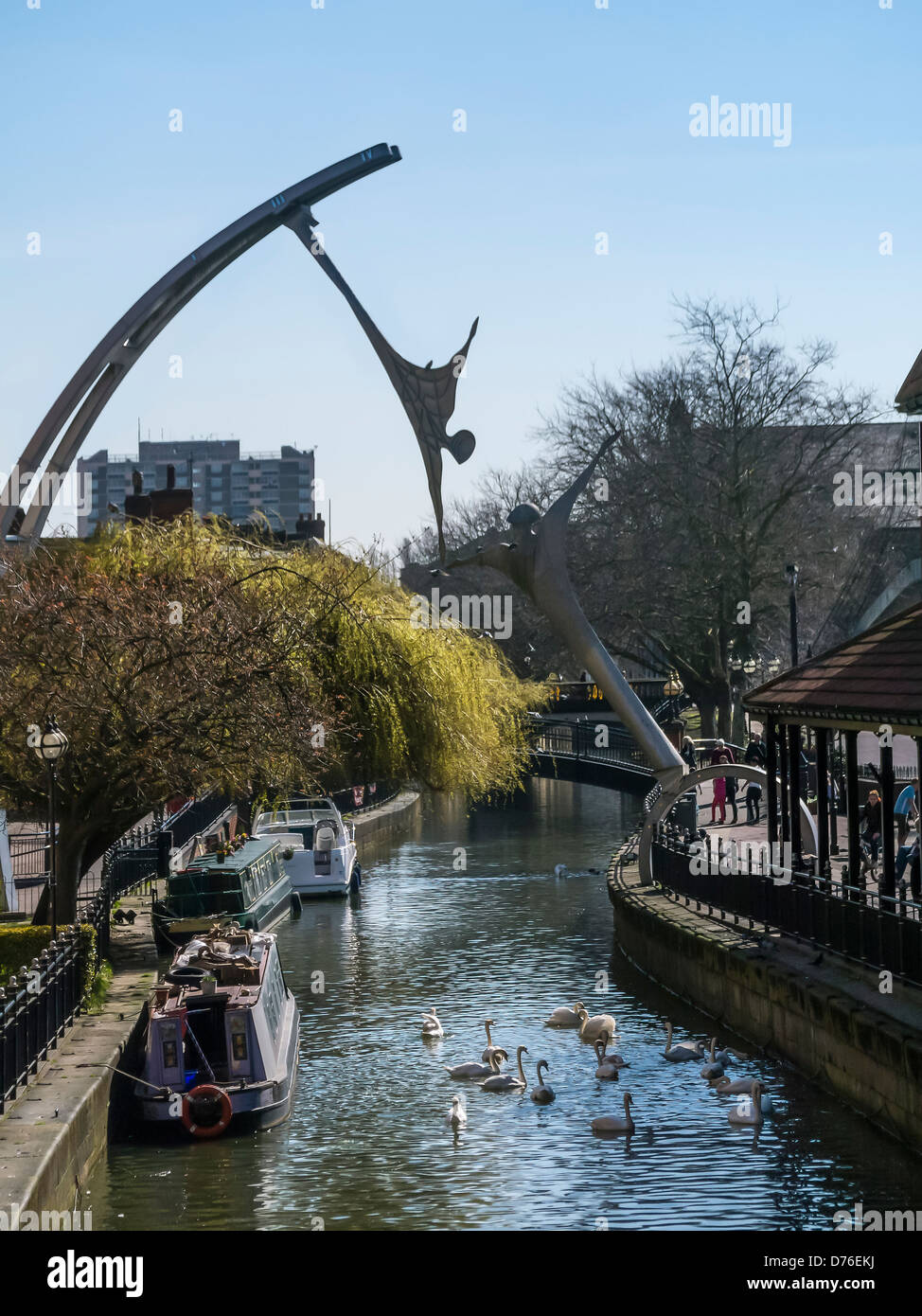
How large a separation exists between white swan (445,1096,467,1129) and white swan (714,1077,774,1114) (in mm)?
2911

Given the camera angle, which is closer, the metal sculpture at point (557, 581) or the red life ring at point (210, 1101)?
the red life ring at point (210, 1101)

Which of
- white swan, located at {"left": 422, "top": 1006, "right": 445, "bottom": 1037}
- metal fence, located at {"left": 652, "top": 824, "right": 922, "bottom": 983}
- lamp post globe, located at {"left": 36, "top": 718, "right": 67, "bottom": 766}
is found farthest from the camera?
white swan, located at {"left": 422, "top": 1006, "right": 445, "bottom": 1037}

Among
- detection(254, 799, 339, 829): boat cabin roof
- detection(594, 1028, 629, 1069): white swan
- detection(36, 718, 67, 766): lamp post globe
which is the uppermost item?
detection(36, 718, 67, 766): lamp post globe

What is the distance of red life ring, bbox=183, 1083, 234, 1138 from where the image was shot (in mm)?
16781

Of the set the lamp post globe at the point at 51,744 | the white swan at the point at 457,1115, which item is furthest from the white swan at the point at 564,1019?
the lamp post globe at the point at 51,744

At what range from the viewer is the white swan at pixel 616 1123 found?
16.5 m

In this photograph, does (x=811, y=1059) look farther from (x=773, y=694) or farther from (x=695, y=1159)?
(x=773, y=694)

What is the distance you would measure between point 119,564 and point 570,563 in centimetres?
2868

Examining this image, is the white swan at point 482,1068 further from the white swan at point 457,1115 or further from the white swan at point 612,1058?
the white swan at point 457,1115

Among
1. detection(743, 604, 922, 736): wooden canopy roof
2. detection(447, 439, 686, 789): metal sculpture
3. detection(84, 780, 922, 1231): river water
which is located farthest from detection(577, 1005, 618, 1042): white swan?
detection(447, 439, 686, 789): metal sculpture

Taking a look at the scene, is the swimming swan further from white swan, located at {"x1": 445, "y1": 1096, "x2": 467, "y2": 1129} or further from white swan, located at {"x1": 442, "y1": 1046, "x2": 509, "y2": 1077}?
white swan, located at {"x1": 442, "y1": 1046, "x2": 509, "y2": 1077}

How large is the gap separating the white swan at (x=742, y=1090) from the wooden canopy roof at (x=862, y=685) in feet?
13.5

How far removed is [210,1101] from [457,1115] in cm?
261
